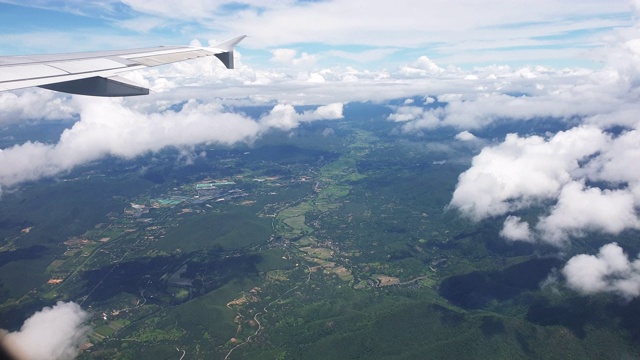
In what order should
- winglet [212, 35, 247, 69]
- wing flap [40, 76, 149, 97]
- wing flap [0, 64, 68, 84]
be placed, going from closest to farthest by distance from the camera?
wing flap [0, 64, 68, 84] → wing flap [40, 76, 149, 97] → winglet [212, 35, 247, 69]

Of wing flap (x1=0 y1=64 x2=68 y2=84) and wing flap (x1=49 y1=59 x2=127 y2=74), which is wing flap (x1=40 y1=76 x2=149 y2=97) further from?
wing flap (x1=0 y1=64 x2=68 y2=84)

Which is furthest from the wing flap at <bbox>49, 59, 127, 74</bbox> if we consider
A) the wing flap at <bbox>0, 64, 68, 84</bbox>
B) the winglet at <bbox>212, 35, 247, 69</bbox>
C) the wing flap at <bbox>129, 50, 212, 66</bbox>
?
the winglet at <bbox>212, 35, 247, 69</bbox>

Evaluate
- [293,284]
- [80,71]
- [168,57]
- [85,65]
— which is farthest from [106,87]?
[293,284]

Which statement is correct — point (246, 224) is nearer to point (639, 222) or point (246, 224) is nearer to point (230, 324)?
point (230, 324)

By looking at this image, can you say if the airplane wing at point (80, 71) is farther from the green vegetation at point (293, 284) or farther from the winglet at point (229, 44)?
the green vegetation at point (293, 284)

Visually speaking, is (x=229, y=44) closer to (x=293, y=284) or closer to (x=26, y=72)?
(x=26, y=72)

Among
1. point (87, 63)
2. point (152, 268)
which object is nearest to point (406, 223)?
point (152, 268)
